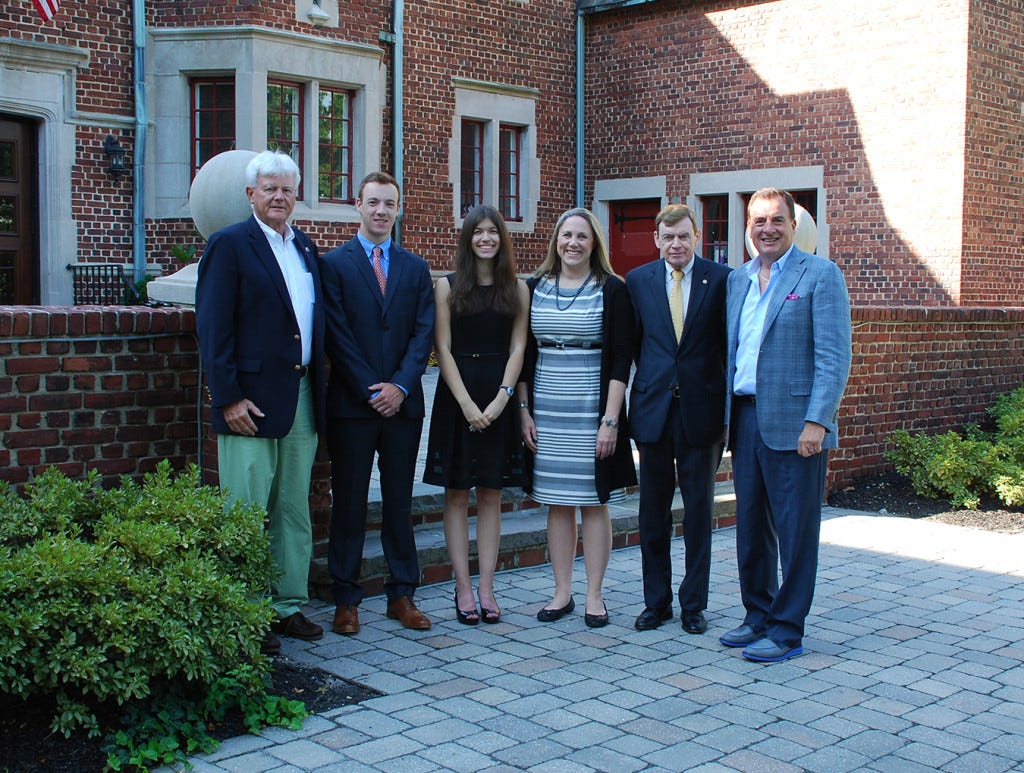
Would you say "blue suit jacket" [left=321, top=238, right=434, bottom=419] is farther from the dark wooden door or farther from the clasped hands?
the dark wooden door

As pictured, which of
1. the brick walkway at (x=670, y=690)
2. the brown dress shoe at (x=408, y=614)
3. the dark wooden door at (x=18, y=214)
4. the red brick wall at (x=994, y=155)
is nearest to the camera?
the brick walkway at (x=670, y=690)

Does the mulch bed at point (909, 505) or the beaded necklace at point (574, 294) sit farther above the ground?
the beaded necklace at point (574, 294)

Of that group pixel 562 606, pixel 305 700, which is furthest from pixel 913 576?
pixel 305 700

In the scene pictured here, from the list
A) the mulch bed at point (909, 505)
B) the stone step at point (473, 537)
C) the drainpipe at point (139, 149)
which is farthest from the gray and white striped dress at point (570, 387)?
the drainpipe at point (139, 149)

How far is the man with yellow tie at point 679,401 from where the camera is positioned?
18.0ft

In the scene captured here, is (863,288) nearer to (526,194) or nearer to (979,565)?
(526,194)

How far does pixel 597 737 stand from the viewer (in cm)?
413

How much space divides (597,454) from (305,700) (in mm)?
1868

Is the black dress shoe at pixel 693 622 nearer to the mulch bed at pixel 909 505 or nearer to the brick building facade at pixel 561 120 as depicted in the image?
the mulch bed at pixel 909 505

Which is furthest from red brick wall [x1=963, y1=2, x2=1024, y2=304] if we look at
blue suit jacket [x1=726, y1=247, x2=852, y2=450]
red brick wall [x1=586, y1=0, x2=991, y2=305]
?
blue suit jacket [x1=726, y1=247, x2=852, y2=450]

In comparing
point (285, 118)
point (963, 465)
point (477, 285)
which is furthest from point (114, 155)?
point (963, 465)

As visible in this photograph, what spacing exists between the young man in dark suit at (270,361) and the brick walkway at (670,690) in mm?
537

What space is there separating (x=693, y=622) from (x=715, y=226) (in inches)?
485

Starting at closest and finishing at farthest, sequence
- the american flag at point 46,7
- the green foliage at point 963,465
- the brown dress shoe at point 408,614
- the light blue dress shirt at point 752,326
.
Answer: the light blue dress shirt at point 752,326 < the brown dress shoe at point 408,614 < the green foliage at point 963,465 < the american flag at point 46,7
